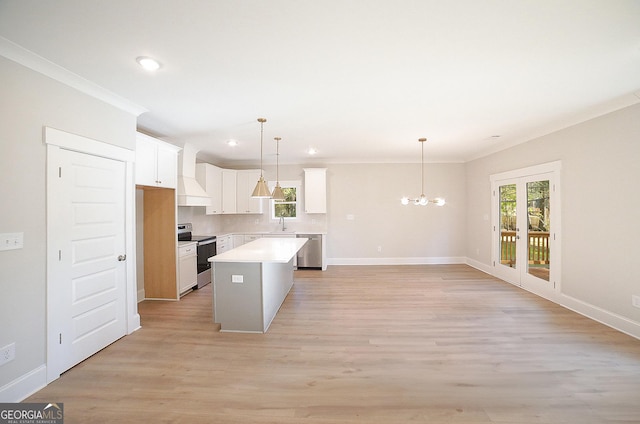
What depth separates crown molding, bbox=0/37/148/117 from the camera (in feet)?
5.98

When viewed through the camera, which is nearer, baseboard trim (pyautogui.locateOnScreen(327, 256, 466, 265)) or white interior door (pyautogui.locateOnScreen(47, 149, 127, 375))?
white interior door (pyautogui.locateOnScreen(47, 149, 127, 375))

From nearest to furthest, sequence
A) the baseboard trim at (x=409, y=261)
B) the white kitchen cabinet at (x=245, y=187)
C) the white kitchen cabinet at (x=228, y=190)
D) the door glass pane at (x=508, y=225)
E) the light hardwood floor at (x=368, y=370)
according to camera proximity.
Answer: the light hardwood floor at (x=368, y=370) → the door glass pane at (x=508, y=225) → the white kitchen cabinet at (x=228, y=190) → the white kitchen cabinet at (x=245, y=187) → the baseboard trim at (x=409, y=261)

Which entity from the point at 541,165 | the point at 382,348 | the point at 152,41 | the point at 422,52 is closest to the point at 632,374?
the point at 382,348

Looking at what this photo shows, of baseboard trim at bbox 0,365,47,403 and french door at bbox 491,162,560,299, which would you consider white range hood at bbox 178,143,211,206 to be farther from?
french door at bbox 491,162,560,299

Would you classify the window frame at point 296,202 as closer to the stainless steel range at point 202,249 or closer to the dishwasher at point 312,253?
the dishwasher at point 312,253

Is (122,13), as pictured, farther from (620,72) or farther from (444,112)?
(620,72)

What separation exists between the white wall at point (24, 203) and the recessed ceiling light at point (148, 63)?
837 millimetres

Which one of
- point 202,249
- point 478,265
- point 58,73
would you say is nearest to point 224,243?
point 202,249

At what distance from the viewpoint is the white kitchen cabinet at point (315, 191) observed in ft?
20.1

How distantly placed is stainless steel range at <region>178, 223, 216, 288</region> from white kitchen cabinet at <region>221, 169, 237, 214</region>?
1090 mm

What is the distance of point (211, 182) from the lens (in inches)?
211

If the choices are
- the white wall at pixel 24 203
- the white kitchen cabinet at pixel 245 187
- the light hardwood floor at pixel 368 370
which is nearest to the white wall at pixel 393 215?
the white kitchen cabinet at pixel 245 187

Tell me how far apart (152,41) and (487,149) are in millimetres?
5746

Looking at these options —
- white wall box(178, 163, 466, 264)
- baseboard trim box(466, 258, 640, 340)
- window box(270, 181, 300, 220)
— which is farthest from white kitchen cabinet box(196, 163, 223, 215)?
baseboard trim box(466, 258, 640, 340)
